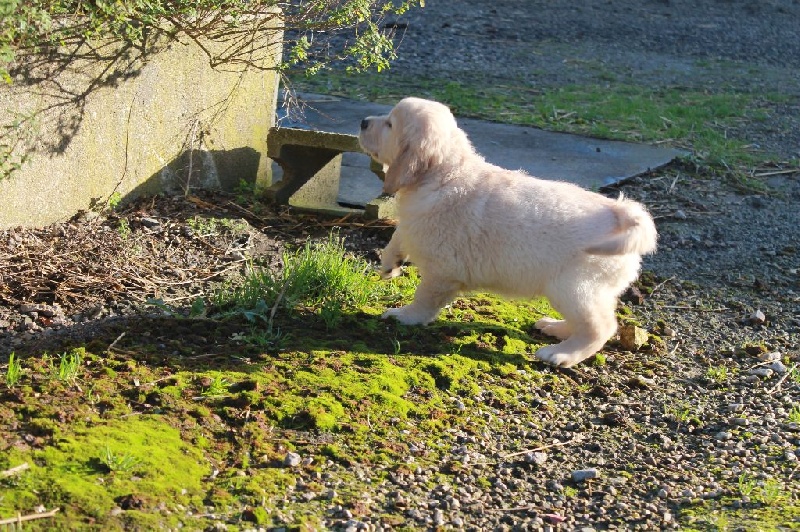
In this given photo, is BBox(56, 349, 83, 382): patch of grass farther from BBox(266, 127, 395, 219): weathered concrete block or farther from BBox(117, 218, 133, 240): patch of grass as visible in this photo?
BBox(266, 127, 395, 219): weathered concrete block

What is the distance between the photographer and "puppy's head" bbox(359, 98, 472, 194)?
4691 mm

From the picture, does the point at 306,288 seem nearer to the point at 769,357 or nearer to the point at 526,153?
the point at 769,357

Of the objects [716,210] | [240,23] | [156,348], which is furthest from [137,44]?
[716,210]

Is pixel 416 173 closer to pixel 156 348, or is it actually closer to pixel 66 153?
pixel 156 348

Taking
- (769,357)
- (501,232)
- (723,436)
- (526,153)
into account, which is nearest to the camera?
(723,436)

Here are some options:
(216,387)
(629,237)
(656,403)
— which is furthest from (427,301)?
(216,387)

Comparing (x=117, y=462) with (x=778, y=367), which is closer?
(x=117, y=462)

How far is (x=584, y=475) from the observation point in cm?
367

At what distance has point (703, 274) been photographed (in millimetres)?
6090

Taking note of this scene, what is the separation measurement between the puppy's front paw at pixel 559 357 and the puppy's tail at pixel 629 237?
52 cm

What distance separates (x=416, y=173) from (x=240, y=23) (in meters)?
1.71

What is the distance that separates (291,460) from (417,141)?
185 centimetres

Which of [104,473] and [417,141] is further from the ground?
[417,141]

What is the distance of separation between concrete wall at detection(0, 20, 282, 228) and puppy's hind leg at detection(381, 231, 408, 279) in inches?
64.9
